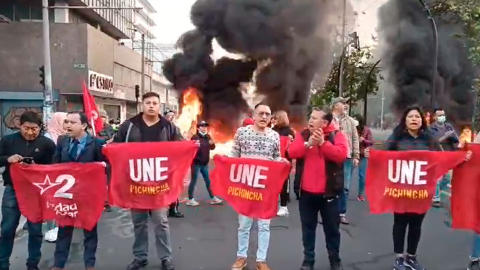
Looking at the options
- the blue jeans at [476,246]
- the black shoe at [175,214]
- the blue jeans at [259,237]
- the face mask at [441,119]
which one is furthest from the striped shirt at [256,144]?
the face mask at [441,119]

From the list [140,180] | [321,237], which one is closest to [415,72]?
[321,237]

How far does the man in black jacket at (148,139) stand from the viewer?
4.99m

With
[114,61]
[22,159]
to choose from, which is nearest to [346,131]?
[22,159]

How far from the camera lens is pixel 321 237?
6.39m

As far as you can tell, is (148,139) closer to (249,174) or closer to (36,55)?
(249,174)

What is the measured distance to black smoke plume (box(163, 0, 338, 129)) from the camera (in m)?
26.6

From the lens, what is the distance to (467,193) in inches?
196

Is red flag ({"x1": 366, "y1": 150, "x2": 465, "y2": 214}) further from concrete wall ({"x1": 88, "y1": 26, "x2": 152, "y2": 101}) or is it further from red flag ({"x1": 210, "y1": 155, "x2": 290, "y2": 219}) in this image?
concrete wall ({"x1": 88, "y1": 26, "x2": 152, "y2": 101})

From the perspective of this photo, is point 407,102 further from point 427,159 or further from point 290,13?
point 427,159

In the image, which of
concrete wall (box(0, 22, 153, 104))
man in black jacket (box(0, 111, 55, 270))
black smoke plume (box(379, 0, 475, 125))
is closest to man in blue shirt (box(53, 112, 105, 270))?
man in black jacket (box(0, 111, 55, 270))

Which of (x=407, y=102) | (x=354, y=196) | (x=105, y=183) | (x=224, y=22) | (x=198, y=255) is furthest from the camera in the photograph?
(x=407, y=102)

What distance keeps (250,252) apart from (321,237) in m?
1.12

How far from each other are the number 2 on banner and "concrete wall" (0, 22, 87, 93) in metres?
23.8

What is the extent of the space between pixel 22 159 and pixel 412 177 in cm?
366
